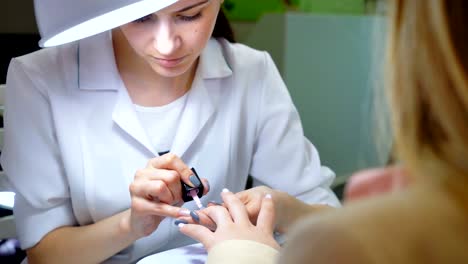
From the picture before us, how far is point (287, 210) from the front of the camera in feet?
3.07

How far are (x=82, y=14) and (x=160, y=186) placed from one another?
0.24 m

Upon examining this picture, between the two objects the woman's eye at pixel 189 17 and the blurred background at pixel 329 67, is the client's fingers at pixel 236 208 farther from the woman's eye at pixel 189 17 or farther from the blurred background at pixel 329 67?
the blurred background at pixel 329 67

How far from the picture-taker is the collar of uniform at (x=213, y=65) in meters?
1.05

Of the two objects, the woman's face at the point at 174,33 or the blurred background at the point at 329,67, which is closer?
the woman's face at the point at 174,33

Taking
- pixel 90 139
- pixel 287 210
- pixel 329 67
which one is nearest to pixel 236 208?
pixel 287 210

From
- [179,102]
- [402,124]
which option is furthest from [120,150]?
[402,124]

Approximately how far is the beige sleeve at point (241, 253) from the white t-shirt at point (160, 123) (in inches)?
12.7

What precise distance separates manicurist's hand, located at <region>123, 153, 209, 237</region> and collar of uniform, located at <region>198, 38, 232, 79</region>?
0.25 m

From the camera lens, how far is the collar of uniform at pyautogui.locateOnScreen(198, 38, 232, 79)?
1049 millimetres

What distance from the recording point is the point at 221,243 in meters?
0.69

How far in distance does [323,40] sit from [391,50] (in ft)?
5.96

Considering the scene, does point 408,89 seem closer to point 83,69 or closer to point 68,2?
point 68,2

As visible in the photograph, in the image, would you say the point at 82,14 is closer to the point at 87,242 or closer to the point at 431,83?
the point at 87,242

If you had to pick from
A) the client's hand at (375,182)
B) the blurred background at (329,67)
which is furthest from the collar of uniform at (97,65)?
A: the blurred background at (329,67)
